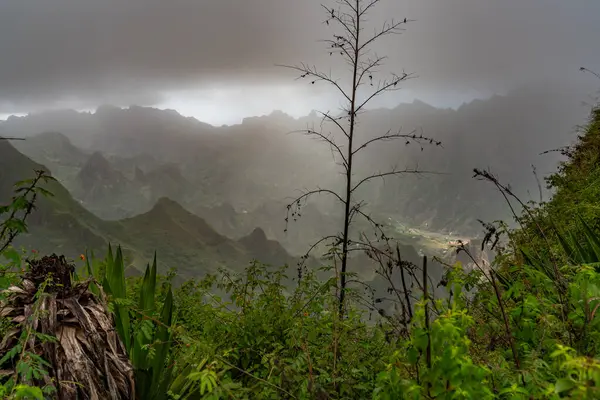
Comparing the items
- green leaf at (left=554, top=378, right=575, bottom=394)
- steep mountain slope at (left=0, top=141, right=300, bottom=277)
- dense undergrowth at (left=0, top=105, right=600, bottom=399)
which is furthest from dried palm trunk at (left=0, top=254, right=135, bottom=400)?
steep mountain slope at (left=0, top=141, right=300, bottom=277)

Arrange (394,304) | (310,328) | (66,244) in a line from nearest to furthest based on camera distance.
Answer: (394,304) → (310,328) → (66,244)

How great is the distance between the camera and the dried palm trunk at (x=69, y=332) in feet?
6.62

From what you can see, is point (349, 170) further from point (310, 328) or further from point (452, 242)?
point (310, 328)

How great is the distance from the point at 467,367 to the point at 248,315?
7.34 feet

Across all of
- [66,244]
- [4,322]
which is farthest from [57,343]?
[66,244]

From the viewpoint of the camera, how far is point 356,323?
10.3ft

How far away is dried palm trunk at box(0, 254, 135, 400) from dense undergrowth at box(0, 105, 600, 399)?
5cm

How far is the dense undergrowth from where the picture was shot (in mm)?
1275

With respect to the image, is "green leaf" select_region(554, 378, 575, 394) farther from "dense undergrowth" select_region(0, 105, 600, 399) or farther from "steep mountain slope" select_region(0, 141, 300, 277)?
"steep mountain slope" select_region(0, 141, 300, 277)

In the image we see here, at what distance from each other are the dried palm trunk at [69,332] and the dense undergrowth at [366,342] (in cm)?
5

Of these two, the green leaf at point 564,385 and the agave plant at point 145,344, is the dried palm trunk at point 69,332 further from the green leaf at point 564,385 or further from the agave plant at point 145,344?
the green leaf at point 564,385

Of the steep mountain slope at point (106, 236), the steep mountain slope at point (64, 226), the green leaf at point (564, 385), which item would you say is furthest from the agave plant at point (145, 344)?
the steep mountain slope at point (64, 226)

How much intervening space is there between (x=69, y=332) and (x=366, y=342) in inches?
72.5

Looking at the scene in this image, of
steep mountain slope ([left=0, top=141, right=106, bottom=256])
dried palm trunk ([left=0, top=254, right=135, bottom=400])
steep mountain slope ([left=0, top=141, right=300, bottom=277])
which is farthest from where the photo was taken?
steep mountain slope ([left=0, top=141, right=300, bottom=277])
